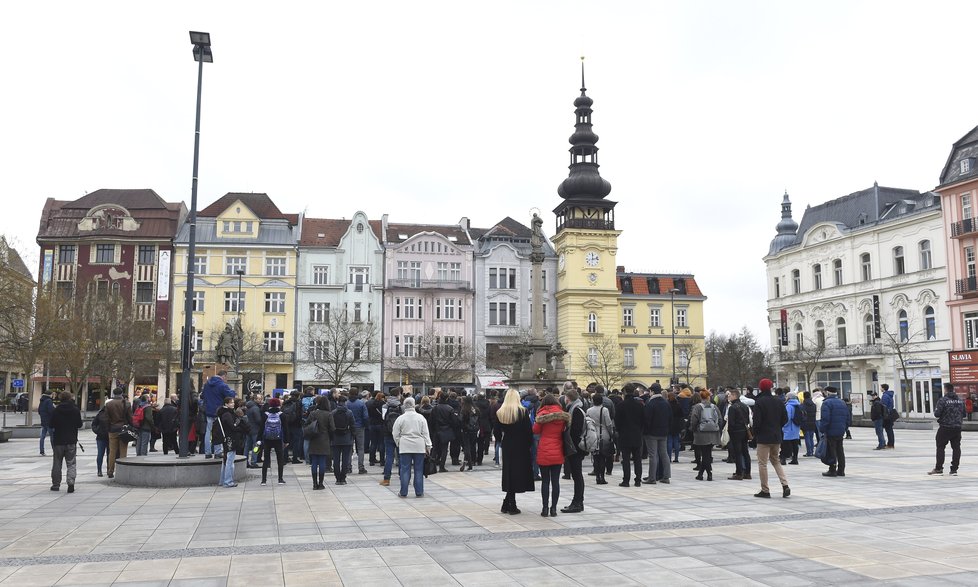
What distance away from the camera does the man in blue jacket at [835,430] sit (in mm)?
15250

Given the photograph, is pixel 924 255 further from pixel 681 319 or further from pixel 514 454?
pixel 514 454

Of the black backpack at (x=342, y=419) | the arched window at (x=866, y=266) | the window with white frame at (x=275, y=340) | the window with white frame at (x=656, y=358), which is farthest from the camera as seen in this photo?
the window with white frame at (x=656, y=358)

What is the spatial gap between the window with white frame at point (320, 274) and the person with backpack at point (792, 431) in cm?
4606

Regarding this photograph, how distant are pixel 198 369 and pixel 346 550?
51648 millimetres

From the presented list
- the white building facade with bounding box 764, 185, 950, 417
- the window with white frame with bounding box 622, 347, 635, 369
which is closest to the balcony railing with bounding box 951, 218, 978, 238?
the white building facade with bounding box 764, 185, 950, 417

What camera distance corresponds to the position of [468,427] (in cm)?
1798

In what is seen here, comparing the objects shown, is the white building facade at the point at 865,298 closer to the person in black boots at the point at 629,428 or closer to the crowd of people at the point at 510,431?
the crowd of people at the point at 510,431

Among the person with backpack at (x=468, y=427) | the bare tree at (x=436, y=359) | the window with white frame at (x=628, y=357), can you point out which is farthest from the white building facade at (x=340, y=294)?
the person with backpack at (x=468, y=427)

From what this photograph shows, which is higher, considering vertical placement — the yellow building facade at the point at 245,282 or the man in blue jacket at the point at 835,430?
the yellow building facade at the point at 245,282

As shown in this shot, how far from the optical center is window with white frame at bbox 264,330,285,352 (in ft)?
193

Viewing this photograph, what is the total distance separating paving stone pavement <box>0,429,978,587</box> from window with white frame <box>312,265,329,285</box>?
45869 millimetres

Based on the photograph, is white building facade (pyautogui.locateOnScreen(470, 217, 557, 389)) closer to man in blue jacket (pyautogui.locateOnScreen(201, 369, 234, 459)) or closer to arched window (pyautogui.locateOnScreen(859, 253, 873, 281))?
arched window (pyautogui.locateOnScreen(859, 253, 873, 281))

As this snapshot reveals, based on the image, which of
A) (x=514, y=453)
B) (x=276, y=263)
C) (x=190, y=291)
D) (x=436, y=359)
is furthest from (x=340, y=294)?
(x=514, y=453)

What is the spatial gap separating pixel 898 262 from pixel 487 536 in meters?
53.9
